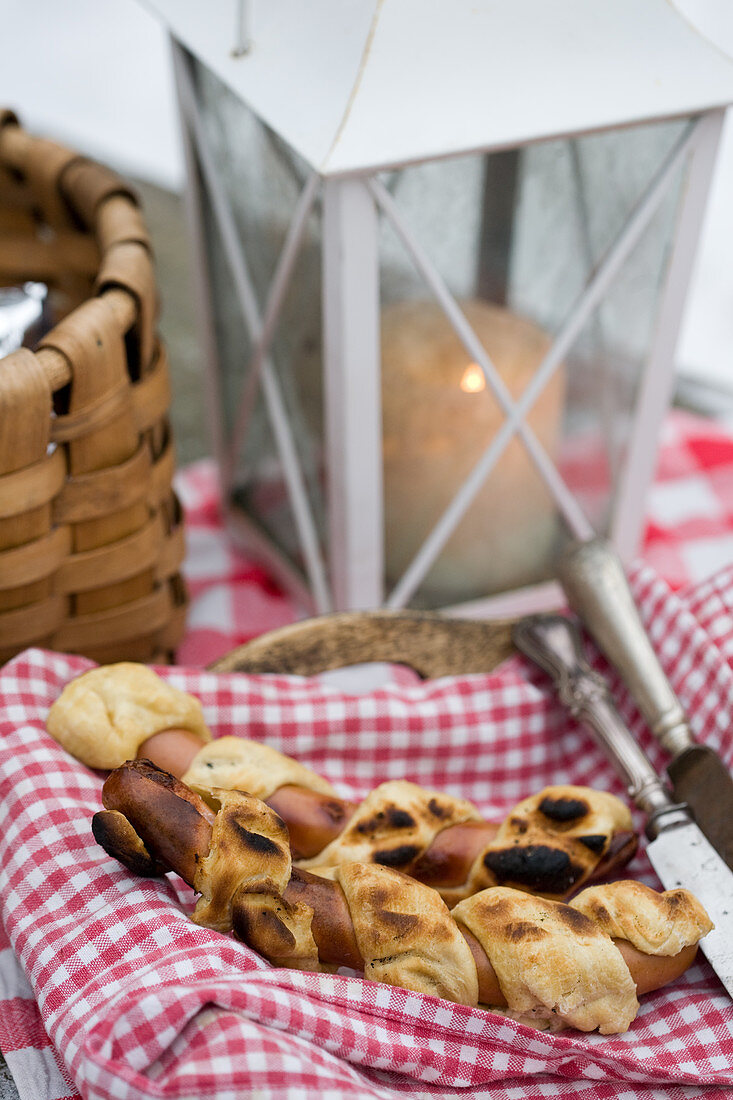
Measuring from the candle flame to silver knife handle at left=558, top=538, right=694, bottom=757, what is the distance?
9 centimetres

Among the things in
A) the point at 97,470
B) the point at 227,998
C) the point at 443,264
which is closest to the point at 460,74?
the point at 443,264

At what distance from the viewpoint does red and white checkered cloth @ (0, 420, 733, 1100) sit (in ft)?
0.82

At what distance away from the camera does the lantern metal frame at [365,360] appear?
0.42m

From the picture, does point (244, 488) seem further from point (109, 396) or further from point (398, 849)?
point (398, 849)

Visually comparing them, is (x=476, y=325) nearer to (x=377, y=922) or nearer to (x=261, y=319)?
(x=261, y=319)

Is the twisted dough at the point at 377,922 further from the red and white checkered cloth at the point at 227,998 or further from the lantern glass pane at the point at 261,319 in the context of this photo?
the lantern glass pane at the point at 261,319

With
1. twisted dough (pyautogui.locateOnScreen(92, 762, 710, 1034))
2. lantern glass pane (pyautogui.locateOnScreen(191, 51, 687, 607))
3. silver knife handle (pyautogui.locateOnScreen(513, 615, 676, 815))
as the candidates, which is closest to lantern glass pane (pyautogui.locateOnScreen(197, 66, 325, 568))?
lantern glass pane (pyautogui.locateOnScreen(191, 51, 687, 607))

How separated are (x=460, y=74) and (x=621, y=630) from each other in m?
0.24

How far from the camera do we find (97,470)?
1.33ft

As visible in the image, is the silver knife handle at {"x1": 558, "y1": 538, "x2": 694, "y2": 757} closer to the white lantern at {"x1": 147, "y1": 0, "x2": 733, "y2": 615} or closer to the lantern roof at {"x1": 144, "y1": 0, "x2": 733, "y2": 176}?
the white lantern at {"x1": 147, "y1": 0, "x2": 733, "y2": 615}

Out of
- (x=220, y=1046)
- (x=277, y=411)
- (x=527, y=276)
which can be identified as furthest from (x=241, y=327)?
(x=220, y=1046)

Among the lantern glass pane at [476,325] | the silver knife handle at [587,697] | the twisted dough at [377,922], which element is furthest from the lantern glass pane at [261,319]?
the twisted dough at [377,922]

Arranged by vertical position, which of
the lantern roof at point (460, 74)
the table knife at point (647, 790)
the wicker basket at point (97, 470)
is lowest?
the table knife at point (647, 790)

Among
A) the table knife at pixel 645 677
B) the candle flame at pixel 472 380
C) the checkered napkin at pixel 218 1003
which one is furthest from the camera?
the candle flame at pixel 472 380
